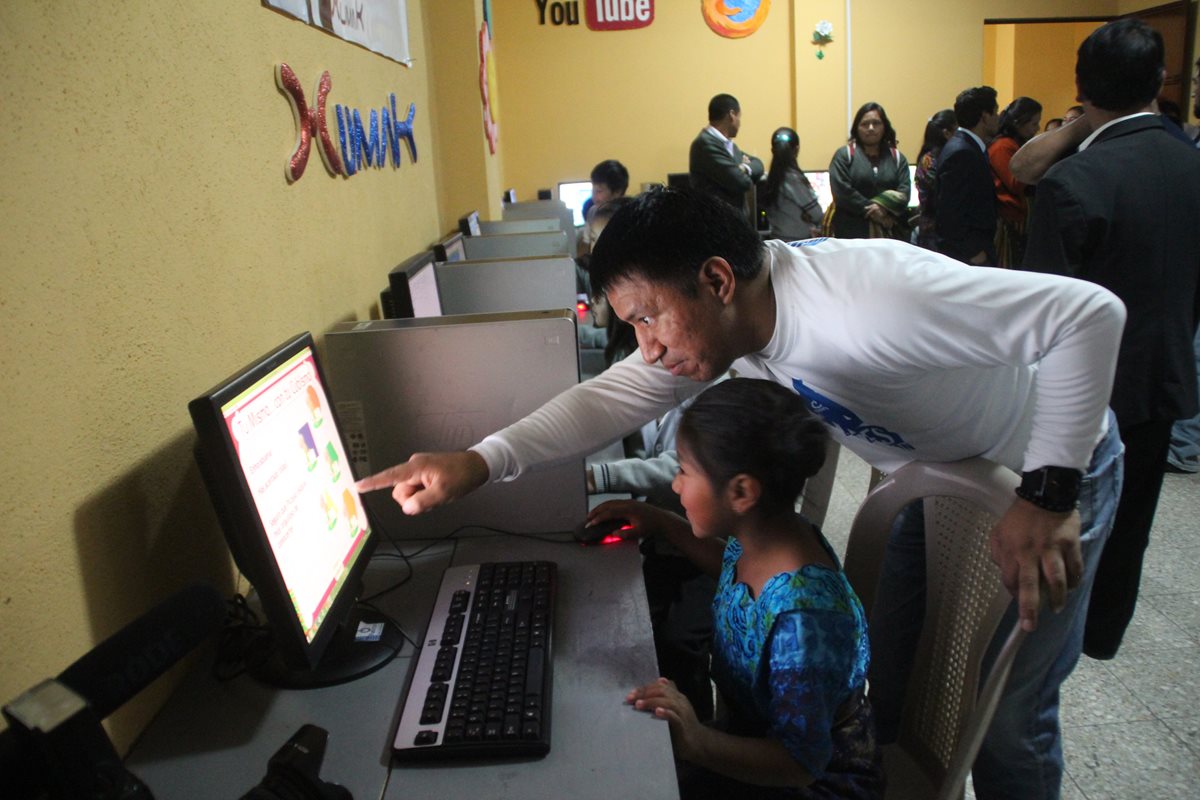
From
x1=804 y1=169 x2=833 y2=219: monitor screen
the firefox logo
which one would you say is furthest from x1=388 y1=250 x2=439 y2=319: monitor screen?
the firefox logo

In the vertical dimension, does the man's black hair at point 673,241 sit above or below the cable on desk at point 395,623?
above

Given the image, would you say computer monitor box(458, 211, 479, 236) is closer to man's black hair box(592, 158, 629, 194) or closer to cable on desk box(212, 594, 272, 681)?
man's black hair box(592, 158, 629, 194)

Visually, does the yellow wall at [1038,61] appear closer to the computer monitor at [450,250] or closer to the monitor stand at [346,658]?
the computer monitor at [450,250]

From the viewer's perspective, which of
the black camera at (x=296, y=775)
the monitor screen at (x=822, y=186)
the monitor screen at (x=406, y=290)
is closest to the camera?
the black camera at (x=296, y=775)

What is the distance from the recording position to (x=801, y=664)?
3.38 feet

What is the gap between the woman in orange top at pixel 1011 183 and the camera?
468 centimetres

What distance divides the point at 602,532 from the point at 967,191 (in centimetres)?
325

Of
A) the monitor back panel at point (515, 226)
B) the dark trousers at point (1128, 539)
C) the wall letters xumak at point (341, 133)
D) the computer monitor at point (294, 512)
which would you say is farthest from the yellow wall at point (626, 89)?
the computer monitor at point (294, 512)

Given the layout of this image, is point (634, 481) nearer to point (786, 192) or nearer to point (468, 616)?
point (468, 616)

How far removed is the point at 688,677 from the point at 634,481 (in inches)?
15.5

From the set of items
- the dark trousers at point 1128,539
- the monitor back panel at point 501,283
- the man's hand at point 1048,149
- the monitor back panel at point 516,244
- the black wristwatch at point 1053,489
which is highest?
the man's hand at point 1048,149

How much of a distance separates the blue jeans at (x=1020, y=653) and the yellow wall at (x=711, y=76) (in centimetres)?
589

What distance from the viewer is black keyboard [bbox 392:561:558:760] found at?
95 cm

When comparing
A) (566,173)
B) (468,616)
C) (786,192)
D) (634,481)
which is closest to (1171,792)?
(634,481)
